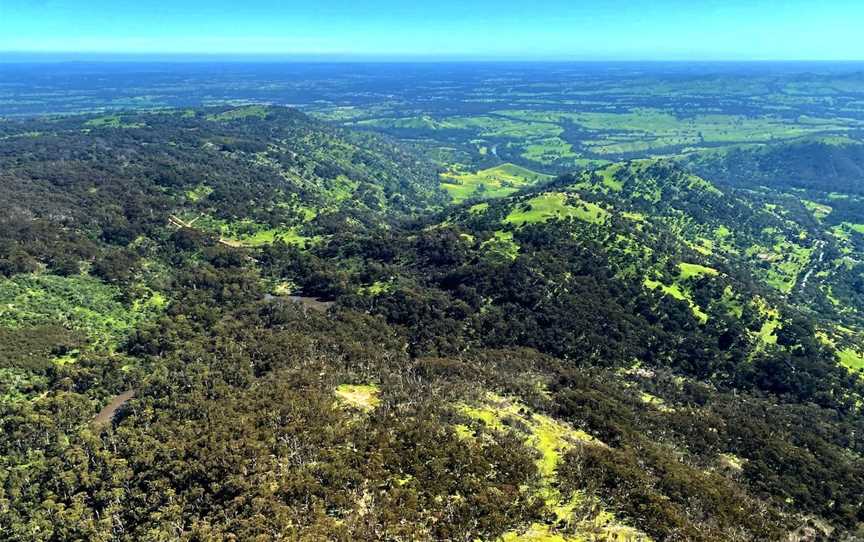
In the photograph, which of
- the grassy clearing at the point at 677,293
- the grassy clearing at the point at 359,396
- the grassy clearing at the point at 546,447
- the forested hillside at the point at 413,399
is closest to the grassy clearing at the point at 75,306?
the forested hillside at the point at 413,399

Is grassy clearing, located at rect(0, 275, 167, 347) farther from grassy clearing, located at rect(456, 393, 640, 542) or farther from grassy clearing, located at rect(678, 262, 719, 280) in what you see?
grassy clearing, located at rect(678, 262, 719, 280)

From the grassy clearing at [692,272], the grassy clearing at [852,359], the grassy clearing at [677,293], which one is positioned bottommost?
the grassy clearing at [852,359]

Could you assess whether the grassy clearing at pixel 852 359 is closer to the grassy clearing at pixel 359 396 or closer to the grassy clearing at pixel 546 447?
the grassy clearing at pixel 546 447

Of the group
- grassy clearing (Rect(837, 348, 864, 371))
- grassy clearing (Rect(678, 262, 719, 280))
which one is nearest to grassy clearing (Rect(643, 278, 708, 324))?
grassy clearing (Rect(678, 262, 719, 280))

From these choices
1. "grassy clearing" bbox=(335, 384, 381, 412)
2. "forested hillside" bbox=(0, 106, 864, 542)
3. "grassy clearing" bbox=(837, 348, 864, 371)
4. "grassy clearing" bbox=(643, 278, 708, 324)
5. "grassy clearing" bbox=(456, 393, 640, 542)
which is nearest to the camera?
"grassy clearing" bbox=(456, 393, 640, 542)

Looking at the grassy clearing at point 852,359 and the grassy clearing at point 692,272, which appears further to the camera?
the grassy clearing at point 692,272
